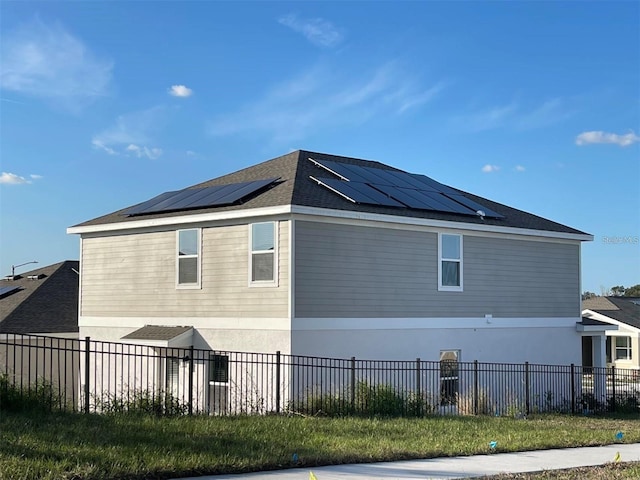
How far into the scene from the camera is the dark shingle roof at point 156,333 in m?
19.8

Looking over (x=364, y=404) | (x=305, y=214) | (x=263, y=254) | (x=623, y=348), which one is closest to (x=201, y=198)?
(x=263, y=254)

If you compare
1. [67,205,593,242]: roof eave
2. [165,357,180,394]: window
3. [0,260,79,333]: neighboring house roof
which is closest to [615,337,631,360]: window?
[67,205,593,242]: roof eave

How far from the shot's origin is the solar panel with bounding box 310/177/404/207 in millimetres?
20062

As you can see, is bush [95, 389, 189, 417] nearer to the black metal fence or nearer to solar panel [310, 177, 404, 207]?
the black metal fence

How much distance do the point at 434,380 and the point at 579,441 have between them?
7427 mm

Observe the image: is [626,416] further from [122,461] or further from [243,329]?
[122,461]

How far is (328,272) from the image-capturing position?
751 inches

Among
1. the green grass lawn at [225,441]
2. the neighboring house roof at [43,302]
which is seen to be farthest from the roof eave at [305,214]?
the green grass lawn at [225,441]

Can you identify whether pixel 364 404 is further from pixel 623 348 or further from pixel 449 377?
pixel 623 348

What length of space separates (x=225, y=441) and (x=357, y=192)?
413 inches

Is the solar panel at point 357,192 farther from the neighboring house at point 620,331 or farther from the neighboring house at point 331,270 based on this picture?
the neighboring house at point 620,331

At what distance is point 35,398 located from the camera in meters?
13.0

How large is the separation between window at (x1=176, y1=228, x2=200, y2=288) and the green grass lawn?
22.5 feet

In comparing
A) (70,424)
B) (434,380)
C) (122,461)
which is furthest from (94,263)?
(122,461)
